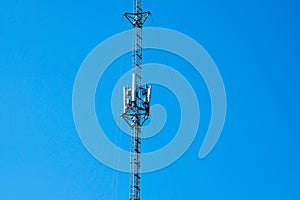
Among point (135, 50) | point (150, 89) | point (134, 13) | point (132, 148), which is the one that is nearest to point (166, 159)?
point (132, 148)

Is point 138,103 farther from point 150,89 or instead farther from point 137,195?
point 137,195

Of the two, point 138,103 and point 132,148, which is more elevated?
point 138,103

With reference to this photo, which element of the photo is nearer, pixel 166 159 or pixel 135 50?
pixel 166 159

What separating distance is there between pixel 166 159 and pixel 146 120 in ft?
16.9

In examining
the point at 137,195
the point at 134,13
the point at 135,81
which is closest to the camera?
the point at 137,195

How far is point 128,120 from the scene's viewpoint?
70.0 metres

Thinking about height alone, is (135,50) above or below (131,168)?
above

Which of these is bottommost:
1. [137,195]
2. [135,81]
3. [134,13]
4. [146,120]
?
[137,195]

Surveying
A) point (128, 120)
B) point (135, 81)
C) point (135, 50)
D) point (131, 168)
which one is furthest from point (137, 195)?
point (135, 50)

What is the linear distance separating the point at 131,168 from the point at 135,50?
15.6 meters

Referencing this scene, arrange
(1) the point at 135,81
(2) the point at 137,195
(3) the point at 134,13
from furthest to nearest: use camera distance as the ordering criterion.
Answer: (3) the point at 134,13, (1) the point at 135,81, (2) the point at 137,195

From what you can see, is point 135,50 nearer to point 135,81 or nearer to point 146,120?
Result: point 135,81

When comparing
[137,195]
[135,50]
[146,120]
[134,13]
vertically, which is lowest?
[137,195]

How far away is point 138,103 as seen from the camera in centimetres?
7000
